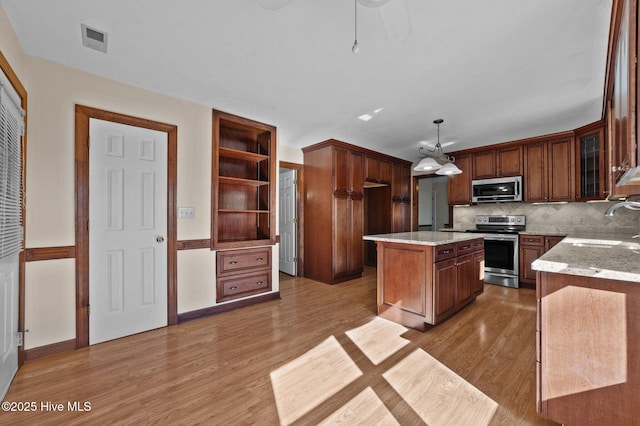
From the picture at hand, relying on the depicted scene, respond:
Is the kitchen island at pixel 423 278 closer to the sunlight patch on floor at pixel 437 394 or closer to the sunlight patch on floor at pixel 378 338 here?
the sunlight patch on floor at pixel 378 338

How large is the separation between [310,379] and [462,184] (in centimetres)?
466

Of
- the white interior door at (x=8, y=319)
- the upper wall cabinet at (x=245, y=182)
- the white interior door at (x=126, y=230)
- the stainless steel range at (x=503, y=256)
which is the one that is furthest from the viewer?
the stainless steel range at (x=503, y=256)

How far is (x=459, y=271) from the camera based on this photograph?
296 cm

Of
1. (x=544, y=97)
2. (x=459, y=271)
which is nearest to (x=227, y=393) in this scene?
(x=459, y=271)

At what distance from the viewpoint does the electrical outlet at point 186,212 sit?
2.94 meters

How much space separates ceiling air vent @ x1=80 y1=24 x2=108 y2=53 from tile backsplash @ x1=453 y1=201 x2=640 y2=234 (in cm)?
584

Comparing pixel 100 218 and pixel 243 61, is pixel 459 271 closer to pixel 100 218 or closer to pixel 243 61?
pixel 243 61

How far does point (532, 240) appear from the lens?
413 centimetres

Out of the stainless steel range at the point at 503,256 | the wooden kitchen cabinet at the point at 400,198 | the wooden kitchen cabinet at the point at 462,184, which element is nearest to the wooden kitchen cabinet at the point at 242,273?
the wooden kitchen cabinet at the point at 400,198

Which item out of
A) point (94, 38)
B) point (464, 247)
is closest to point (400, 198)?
point (464, 247)

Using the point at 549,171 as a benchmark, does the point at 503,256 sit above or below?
below

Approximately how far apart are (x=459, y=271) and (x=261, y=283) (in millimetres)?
2423

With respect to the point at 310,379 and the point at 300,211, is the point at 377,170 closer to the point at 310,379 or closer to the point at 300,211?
the point at 300,211

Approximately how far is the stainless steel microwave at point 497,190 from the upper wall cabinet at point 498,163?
0.11 meters
